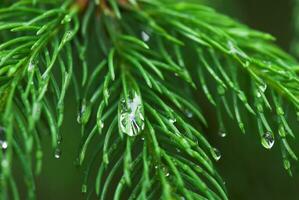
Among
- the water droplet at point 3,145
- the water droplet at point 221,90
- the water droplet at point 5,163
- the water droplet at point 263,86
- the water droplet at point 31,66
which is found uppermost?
the water droplet at point 31,66

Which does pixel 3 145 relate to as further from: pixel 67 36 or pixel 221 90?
pixel 221 90

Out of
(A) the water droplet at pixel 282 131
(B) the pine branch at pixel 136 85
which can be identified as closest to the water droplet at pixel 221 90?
(B) the pine branch at pixel 136 85

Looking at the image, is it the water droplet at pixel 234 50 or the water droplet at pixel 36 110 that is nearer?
the water droplet at pixel 36 110

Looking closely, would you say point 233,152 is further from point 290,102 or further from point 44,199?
point 44,199

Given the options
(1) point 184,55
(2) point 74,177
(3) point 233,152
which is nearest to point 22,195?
(2) point 74,177

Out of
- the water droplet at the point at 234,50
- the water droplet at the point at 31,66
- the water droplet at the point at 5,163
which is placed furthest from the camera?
the water droplet at the point at 234,50

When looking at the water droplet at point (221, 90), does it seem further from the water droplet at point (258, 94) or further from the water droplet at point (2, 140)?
the water droplet at point (2, 140)

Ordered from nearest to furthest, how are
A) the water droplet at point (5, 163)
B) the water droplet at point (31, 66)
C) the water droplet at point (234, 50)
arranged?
1. the water droplet at point (5, 163)
2. the water droplet at point (31, 66)
3. the water droplet at point (234, 50)

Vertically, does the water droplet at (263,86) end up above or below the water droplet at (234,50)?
below
